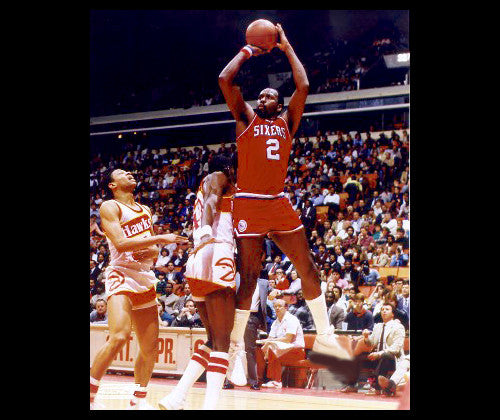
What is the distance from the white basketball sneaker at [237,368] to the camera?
19.8 ft

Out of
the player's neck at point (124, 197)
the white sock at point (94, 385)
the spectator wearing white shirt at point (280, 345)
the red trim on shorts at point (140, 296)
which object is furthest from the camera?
the spectator wearing white shirt at point (280, 345)

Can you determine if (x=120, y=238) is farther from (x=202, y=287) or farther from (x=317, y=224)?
(x=317, y=224)

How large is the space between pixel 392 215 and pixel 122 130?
2.78 metres

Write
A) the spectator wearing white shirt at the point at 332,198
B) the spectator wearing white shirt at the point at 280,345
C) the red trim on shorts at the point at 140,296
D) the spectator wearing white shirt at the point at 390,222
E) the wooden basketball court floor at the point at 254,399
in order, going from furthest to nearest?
the spectator wearing white shirt at the point at 332,198 → the spectator wearing white shirt at the point at 390,222 → the spectator wearing white shirt at the point at 280,345 → the wooden basketball court floor at the point at 254,399 → the red trim on shorts at the point at 140,296

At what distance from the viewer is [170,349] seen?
6.23m

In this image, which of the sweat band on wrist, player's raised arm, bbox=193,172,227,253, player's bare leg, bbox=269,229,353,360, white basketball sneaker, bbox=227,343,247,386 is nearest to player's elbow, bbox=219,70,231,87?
the sweat band on wrist

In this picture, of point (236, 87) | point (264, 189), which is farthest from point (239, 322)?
point (236, 87)

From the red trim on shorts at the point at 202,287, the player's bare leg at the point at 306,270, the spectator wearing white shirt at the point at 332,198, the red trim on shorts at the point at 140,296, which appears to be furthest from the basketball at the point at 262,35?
the red trim on shorts at the point at 140,296

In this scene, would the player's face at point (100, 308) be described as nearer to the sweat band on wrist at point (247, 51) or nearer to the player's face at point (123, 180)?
the player's face at point (123, 180)

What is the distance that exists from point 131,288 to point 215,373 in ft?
3.22

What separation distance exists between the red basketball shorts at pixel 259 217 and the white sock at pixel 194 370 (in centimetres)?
99

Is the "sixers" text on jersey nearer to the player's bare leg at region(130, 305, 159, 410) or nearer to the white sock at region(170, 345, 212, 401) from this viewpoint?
the player's bare leg at region(130, 305, 159, 410)
